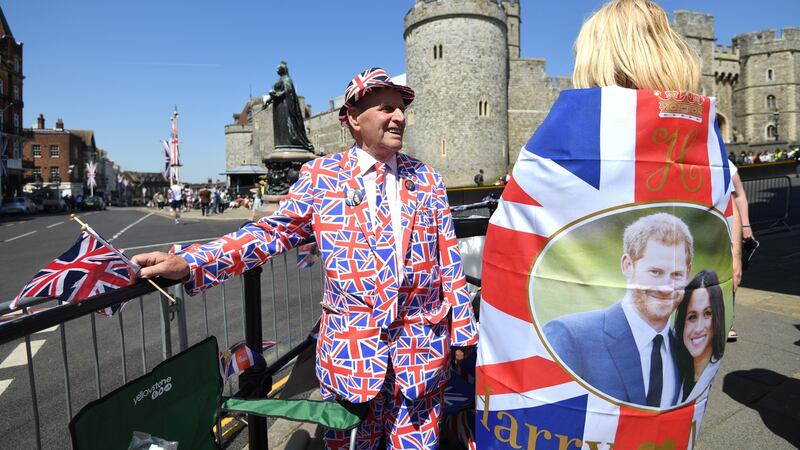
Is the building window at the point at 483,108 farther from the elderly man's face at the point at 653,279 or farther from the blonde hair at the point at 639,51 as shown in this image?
the elderly man's face at the point at 653,279

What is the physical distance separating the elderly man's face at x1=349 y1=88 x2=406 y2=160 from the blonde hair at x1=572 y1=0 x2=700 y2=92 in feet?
2.15

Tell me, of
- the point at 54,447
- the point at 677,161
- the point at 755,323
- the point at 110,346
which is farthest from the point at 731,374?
the point at 110,346

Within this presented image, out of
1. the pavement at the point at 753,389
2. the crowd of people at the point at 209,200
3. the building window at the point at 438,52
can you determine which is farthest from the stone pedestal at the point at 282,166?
the building window at the point at 438,52

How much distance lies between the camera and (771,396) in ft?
9.16

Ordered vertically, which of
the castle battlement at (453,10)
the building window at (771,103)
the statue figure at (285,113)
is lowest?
the statue figure at (285,113)

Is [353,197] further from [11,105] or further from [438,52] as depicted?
[11,105]

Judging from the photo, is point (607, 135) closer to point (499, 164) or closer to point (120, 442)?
point (120, 442)

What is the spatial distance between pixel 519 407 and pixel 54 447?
9.34 ft

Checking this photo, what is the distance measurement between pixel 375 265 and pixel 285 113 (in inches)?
454

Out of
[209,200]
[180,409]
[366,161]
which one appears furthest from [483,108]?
[180,409]

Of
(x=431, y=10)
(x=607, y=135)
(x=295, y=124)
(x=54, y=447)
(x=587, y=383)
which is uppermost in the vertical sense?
(x=431, y=10)

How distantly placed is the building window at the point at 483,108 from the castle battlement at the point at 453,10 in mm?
5386

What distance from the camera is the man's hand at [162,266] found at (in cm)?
152

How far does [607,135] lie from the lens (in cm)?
132
